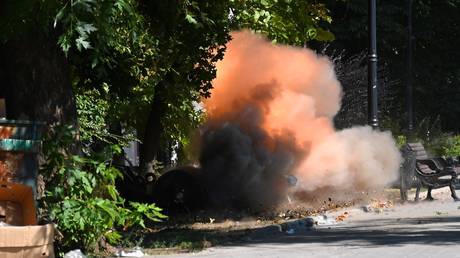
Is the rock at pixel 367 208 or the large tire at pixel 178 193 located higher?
the large tire at pixel 178 193

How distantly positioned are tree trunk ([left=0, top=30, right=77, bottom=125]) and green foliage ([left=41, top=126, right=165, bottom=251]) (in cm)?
35

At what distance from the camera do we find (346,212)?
1540cm

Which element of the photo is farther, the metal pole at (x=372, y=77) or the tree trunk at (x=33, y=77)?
the metal pole at (x=372, y=77)

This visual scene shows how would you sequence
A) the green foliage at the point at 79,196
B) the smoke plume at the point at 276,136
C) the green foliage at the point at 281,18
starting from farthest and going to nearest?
the smoke plume at the point at 276,136, the green foliage at the point at 281,18, the green foliage at the point at 79,196

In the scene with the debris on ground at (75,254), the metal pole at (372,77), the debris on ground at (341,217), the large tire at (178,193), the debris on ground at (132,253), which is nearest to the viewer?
the debris on ground at (75,254)

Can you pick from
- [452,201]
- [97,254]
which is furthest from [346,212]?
[97,254]

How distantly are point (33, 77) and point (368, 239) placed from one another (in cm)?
526

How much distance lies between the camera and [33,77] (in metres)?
9.84

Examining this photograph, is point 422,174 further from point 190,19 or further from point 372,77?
point 190,19

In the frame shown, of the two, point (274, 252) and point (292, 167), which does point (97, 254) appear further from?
point (292, 167)

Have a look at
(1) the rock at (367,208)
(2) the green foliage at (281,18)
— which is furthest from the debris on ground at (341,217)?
(2) the green foliage at (281,18)

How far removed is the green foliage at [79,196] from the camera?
944 centimetres

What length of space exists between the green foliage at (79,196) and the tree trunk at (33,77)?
35 cm

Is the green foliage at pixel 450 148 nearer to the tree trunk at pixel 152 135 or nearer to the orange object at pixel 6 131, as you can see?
the tree trunk at pixel 152 135
